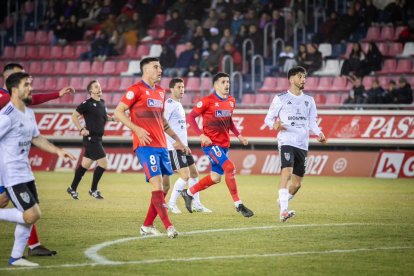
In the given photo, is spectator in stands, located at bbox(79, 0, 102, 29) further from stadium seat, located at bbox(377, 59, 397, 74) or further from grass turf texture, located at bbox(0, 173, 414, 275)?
grass turf texture, located at bbox(0, 173, 414, 275)

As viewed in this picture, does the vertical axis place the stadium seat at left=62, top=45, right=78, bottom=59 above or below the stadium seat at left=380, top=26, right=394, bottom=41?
below

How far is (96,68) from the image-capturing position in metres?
34.3

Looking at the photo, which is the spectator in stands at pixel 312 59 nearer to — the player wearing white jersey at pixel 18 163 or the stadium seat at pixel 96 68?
the stadium seat at pixel 96 68

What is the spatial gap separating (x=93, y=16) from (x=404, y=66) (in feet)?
44.8

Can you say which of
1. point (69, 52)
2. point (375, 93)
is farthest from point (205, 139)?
point (69, 52)

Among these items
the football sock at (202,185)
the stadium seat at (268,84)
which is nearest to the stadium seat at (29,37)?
the stadium seat at (268,84)

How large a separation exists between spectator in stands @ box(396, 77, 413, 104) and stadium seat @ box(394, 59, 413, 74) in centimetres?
239

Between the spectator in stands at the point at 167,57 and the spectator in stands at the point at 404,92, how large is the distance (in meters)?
9.04

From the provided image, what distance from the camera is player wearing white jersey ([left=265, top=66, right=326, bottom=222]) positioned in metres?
14.9

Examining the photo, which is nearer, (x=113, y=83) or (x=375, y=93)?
(x=375, y=93)

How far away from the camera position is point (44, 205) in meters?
18.0

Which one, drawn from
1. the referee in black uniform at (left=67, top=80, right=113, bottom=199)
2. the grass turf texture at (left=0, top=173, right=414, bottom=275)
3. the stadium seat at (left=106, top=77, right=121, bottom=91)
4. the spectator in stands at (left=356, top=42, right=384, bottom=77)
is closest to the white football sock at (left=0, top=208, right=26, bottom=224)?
the grass turf texture at (left=0, top=173, right=414, bottom=275)

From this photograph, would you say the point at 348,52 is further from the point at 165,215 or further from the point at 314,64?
the point at 165,215

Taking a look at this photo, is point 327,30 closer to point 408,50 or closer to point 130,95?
point 408,50
